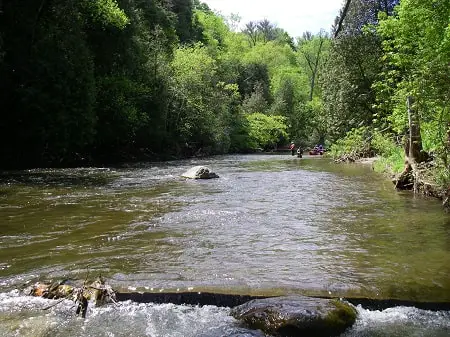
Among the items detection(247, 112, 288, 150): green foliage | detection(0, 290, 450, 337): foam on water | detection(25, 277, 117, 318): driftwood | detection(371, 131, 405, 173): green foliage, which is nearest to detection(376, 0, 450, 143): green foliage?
detection(371, 131, 405, 173): green foliage

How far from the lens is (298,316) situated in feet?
17.7

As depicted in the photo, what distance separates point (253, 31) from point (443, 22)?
82.4 metres

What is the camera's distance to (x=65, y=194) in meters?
15.4

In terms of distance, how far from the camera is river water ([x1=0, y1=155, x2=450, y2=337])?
18.9 ft

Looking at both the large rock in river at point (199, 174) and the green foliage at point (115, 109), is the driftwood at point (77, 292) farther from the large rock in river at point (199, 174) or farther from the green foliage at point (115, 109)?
the green foliage at point (115, 109)

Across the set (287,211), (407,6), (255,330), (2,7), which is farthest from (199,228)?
(2,7)

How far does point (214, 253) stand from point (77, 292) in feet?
9.06

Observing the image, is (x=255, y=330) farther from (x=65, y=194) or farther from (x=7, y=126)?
(x=7, y=126)

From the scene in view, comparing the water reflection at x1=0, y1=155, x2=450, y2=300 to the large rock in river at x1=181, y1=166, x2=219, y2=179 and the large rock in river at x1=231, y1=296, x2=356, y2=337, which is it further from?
the large rock in river at x1=181, y1=166, x2=219, y2=179

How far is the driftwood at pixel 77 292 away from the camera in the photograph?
241 inches

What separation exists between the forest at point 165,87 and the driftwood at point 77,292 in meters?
8.52

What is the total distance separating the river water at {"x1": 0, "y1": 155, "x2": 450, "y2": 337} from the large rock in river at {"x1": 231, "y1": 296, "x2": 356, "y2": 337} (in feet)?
0.59

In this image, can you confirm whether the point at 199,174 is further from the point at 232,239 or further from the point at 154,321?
the point at 154,321

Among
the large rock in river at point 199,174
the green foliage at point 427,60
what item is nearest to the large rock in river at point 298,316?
the green foliage at point 427,60
